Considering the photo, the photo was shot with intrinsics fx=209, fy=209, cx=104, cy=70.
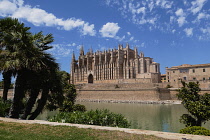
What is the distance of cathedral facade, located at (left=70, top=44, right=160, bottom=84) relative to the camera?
54.8 meters

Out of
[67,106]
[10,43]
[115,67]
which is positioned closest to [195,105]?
[67,106]

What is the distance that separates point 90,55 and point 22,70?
64070 millimetres

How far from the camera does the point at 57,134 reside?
6660mm

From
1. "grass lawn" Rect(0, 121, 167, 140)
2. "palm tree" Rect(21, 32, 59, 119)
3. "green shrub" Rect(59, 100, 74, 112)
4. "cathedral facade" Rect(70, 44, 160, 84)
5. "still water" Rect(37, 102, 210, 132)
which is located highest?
"cathedral facade" Rect(70, 44, 160, 84)

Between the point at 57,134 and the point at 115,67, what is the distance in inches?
2193

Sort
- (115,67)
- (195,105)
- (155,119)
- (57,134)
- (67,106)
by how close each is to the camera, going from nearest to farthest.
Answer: (57,134)
(195,105)
(67,106)
(155,119)
(115,67)

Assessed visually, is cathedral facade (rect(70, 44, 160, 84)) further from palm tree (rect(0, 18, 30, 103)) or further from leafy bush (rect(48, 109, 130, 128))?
palm tree (rect(0, 18, 30, 103))

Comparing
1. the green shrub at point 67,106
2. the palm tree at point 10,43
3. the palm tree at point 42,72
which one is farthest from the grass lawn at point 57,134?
the green shrub at point 67,106

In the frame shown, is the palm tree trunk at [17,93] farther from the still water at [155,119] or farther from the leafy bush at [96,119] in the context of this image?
the still water at [155,119]

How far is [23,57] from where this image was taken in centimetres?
1030

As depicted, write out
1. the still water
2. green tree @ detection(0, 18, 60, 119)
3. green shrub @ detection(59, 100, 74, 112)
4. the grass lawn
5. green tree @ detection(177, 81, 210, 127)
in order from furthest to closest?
green shrub @ detection(59, 100, 74, 112) < the still water < green tree @ detection(0, 18, 60, 119) < green tree @ detection(177, 81, 210, 127) < the grass lawn

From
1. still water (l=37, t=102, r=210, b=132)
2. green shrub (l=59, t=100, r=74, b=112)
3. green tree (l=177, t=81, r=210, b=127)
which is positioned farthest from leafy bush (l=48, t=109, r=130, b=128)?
green shrub (l=59, t=100, r=74, b=112)

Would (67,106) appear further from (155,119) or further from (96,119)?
(155,119)

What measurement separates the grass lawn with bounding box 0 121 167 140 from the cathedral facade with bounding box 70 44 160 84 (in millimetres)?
44082
